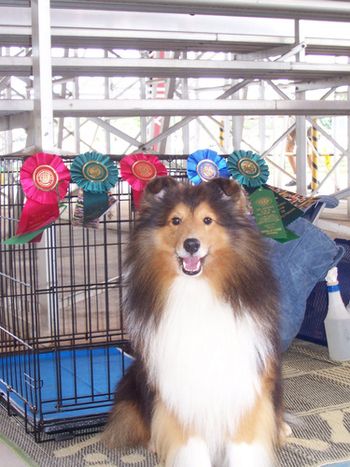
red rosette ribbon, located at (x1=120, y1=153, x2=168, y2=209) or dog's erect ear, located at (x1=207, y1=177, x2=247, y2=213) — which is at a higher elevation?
red rosette ribbon, located at (x1=120, y1=153, x2=168, y2=209)

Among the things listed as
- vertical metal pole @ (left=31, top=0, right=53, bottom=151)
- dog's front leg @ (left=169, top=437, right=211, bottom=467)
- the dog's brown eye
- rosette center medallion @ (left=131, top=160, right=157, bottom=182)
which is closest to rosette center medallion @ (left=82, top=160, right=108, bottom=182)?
rosette center medallion @ (left=131, top=160, right=157, bottom=182)

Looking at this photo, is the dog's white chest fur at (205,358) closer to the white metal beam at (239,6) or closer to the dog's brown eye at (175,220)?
the dog's brown eye at (175,220)

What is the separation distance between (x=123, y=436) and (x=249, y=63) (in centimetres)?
240

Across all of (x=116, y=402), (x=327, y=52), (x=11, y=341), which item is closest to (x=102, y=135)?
(x=327, y=52)

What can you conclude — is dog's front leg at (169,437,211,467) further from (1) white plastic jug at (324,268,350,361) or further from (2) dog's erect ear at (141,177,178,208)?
(1) white plastic jug at (324,268,350,361)

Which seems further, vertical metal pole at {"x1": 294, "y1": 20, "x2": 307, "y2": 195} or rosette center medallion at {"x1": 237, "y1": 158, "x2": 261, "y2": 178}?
vertical metal pole at {"x1": 294, "y1": 20, "x2": 307, "y2": 195}

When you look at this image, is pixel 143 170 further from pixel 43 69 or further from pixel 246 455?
pixel 246 455

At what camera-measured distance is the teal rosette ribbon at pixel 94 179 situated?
2242 millimetres

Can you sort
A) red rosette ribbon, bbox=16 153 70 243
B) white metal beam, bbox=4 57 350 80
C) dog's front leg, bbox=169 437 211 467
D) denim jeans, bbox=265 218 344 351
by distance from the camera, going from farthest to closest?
white metal beam, bbox=4 57 350 80 < denim jeans, bbox=265 218 344 351 < red rosette ribbon, bbox=16 153 70 243 < dog's front leg, bbox=169 437 211 467

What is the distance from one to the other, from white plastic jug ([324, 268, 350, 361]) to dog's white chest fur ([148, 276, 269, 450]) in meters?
1.25

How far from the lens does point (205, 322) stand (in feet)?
6.43

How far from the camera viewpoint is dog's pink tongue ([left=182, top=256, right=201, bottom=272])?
6.26 ft

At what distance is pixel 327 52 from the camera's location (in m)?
4.96

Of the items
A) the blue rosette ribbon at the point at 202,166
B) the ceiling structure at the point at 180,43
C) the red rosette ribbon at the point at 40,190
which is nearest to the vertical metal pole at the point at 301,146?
the ceiling structure at the point at 180,43
